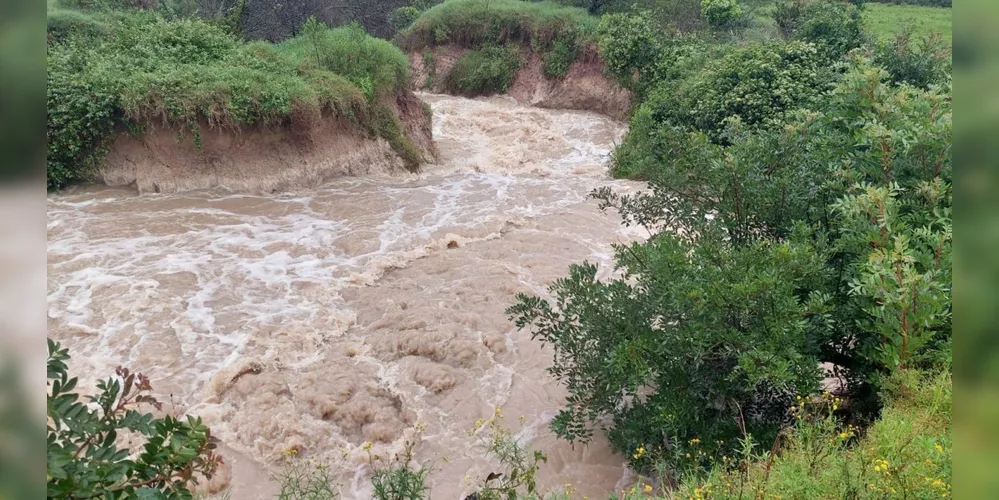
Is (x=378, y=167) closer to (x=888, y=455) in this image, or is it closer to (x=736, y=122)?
(x=736, y=122)

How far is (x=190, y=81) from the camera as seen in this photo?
11211 mm

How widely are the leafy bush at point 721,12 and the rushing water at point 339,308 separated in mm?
8989

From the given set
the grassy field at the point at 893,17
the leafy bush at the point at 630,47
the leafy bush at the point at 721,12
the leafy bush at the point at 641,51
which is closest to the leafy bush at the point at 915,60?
the grassy field at the point at 893,17

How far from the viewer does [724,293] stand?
3867 millimetres

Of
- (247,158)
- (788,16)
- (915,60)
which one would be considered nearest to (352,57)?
(247,158)

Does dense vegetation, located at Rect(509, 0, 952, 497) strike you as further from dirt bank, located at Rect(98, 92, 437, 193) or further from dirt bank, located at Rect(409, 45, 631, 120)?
dirt bank, located at Rect(409, 45, 631, 120)

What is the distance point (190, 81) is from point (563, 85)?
11886 millimetres

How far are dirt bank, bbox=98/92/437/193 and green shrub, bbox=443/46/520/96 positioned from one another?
8343 mm

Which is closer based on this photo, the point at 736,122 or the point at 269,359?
the point at 736,122

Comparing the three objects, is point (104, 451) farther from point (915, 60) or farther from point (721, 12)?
point (721, 12)

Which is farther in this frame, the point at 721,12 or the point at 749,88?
the point at 721,12

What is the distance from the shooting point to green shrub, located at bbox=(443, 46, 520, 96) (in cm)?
2091
